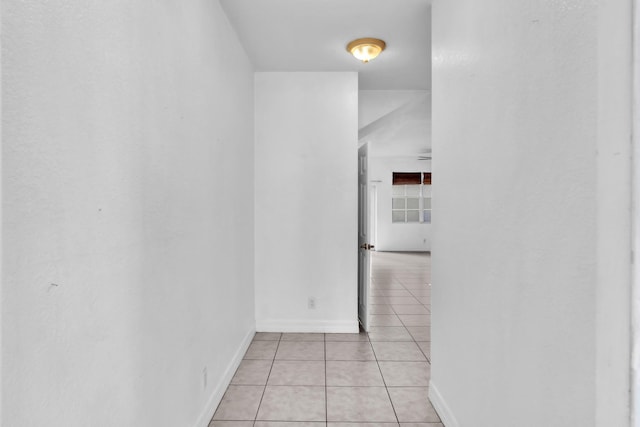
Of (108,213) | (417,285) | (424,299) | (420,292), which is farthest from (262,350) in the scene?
(417,285)

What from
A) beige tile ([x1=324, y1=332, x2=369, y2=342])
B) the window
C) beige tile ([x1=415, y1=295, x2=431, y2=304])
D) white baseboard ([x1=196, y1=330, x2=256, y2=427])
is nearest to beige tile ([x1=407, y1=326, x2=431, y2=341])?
beige tile ([x1=324, y1=332, x2=369, y2=342])

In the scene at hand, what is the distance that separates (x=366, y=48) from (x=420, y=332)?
2730 millimetres

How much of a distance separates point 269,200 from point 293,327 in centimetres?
129

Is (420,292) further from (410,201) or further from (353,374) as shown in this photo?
(410,201)

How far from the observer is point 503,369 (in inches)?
51.7

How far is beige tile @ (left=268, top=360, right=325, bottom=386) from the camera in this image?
2.47 m

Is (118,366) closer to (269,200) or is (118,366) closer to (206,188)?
(206,188)

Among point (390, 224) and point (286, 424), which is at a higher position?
point (390, 224)

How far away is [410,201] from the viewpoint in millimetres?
9961

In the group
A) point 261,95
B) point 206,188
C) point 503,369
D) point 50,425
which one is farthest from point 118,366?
point 261,95

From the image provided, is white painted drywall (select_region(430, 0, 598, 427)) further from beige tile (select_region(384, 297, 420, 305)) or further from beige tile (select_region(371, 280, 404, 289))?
beige tile (select_region(371, 280, 404, 289))

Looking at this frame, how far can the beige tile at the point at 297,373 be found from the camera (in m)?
2.47

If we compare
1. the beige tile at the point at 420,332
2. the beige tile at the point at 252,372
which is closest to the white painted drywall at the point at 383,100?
the beige tile at the point at 420,332

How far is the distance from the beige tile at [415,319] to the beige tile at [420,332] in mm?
123
